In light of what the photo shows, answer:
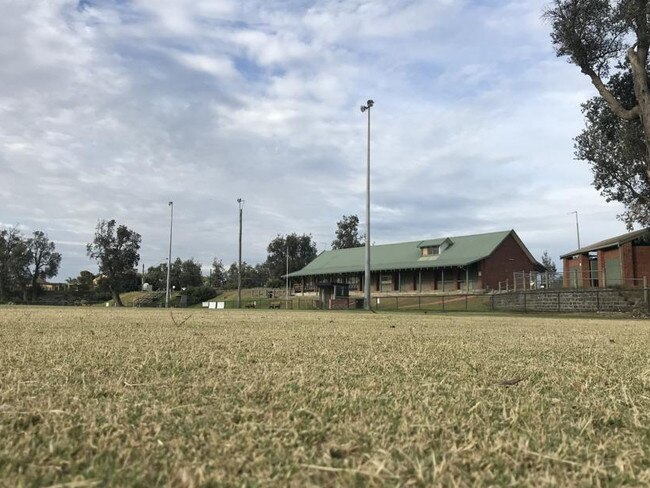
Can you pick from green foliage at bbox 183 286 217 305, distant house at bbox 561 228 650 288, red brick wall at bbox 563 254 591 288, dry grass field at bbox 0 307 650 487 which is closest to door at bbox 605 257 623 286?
distant house at bbox 561 228 650 288

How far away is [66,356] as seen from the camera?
153 inches

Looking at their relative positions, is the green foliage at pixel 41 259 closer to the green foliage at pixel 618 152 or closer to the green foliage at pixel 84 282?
the green foliage at pixel 84 282

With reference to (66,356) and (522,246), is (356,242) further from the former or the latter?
(66,356)

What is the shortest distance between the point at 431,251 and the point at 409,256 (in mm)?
2437

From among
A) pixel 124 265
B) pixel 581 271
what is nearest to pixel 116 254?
pixel 124 265

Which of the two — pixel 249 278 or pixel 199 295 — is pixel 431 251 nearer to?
pixel 199 295

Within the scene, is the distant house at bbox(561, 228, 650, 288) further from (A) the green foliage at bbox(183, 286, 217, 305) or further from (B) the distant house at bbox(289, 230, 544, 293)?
(A) the green foliage at bbox(183, 286, 217, 305)

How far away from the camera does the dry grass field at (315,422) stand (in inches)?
61.2

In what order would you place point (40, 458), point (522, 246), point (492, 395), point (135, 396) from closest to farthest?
point (40, 458) < point (135, 396) < point (492, 395) < point (522, 246)

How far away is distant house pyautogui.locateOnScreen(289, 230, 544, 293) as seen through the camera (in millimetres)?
48094

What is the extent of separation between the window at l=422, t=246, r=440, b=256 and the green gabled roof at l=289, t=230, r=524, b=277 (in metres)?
0.42

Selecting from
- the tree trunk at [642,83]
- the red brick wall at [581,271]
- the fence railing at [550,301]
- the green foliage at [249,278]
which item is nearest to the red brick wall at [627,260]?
the red brick wall at [581,271]

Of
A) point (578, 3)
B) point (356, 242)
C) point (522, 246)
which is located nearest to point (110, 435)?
point (578, 3)

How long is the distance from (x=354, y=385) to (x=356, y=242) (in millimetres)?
87237
